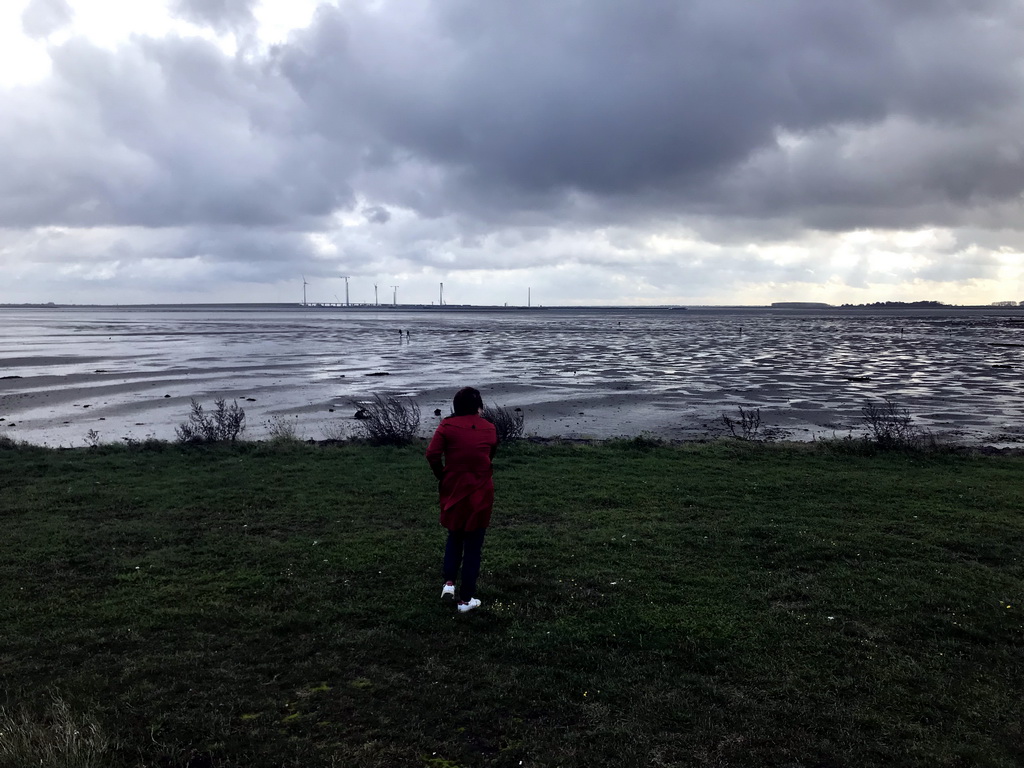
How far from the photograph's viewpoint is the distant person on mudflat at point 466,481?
6660 millimetres

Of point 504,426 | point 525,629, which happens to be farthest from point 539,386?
point 525,629

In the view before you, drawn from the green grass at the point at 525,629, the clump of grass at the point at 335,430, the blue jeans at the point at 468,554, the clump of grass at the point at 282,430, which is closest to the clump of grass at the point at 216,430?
the clump of grass at the point at 282,430

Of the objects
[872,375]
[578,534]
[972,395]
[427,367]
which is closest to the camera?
[578,534]

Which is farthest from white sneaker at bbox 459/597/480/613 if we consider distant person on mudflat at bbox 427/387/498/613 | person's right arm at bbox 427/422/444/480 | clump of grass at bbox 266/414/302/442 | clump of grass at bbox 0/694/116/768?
clump of grass at bbox 266/414/302/442

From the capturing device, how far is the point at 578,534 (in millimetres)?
9219

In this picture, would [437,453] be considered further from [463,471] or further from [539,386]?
[539,386]

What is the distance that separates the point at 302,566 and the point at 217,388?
24.7 metres

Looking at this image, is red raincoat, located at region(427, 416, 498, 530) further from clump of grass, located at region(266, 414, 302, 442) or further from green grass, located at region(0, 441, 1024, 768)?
clump of grass, located at region(266, 414, 302, 442)

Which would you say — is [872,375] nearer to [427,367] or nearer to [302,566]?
[427,367]

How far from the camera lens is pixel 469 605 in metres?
6.74

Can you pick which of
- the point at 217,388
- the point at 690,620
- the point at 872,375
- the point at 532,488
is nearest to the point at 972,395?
the point at 872,375

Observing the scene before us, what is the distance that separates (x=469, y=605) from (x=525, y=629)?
0.63 m

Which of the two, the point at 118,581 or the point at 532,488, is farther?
the point at 532,488

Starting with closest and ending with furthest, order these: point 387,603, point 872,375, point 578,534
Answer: point 387,603
point 578,534
point 872,375
